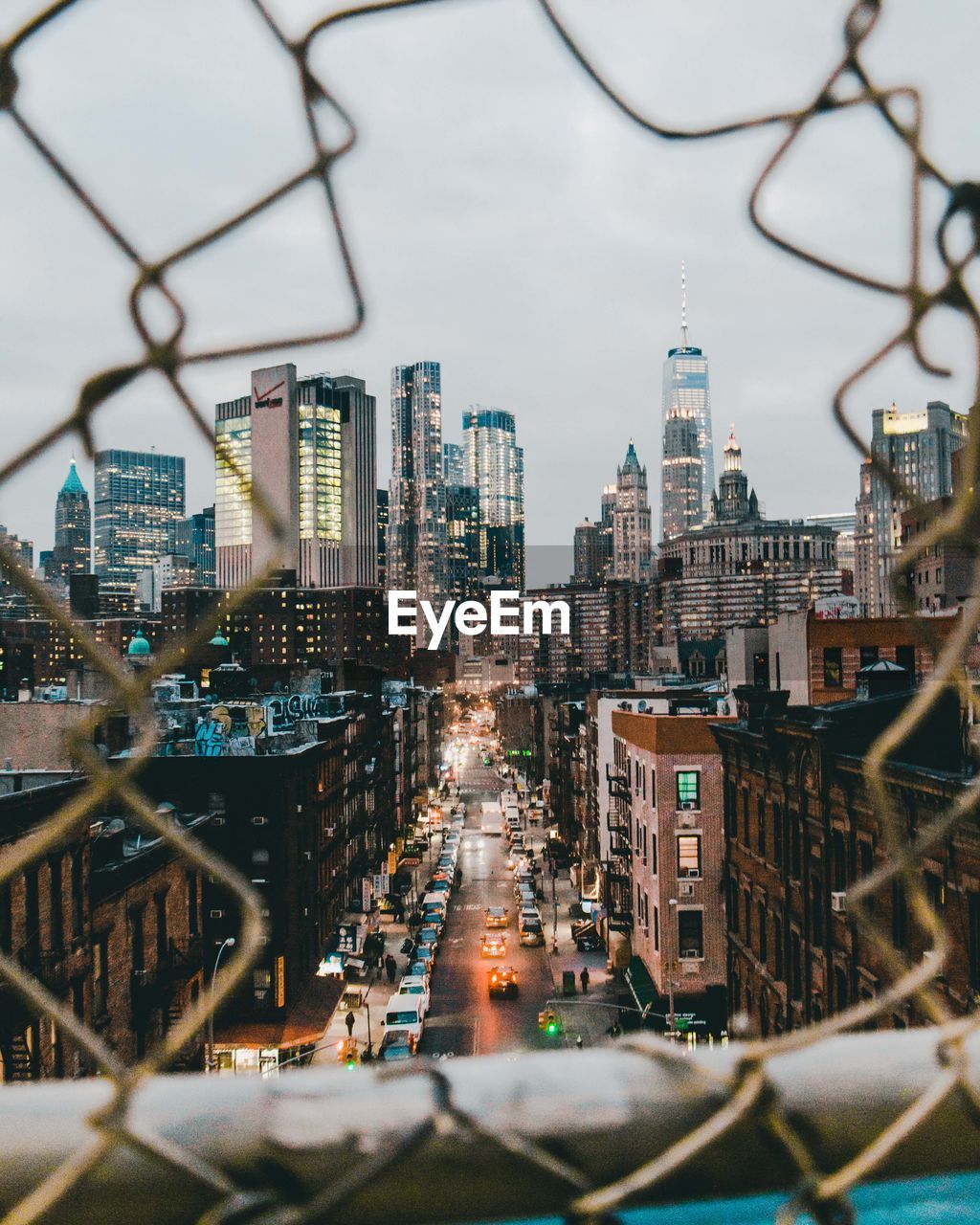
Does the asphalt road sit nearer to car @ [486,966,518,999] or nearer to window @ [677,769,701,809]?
car @ [486,966,518,999]

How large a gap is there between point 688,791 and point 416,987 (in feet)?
45.5

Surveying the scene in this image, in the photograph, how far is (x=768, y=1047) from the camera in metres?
1.52

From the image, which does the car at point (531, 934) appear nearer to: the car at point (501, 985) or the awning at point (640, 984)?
the car at point (501, 985)

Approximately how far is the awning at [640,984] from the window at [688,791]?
6.84m

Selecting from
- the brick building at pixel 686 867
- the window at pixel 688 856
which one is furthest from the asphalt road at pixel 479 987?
the window at pixel 688 856

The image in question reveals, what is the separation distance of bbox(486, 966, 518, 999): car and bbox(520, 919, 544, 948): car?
8.43m

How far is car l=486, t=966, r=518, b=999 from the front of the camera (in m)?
44.5

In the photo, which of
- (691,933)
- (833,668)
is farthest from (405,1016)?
(833,668)

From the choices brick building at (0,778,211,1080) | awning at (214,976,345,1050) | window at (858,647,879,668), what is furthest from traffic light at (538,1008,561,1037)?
window at (858,647,879,668)

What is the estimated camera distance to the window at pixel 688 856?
37.4m

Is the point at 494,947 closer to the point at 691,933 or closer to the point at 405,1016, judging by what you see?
the point at 405,1016

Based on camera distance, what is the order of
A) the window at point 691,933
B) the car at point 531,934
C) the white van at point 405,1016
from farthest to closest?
1. the car at point 531,934
2. the window at point 691,933
3. the white van at point 405,1016

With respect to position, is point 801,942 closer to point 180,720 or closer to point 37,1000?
point 37,1000

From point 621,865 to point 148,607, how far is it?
84.1 meters
